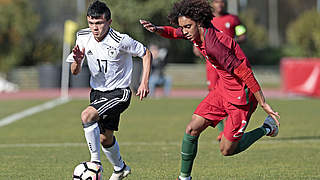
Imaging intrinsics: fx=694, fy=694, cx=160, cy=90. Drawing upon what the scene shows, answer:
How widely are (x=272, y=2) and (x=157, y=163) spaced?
6231 cm

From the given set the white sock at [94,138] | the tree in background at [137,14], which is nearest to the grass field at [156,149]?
the white sock at [94,138]

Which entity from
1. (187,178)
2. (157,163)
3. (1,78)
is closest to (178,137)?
→ (157,163)

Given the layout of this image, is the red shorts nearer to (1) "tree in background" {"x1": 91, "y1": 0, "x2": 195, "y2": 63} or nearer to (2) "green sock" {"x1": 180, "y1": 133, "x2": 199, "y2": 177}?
(2) "green sock" {"x1": 180, "y1": 133, "x2": 199, "y2": 177}

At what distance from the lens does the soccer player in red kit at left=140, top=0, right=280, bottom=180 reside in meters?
7.33

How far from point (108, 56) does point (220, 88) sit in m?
1.33

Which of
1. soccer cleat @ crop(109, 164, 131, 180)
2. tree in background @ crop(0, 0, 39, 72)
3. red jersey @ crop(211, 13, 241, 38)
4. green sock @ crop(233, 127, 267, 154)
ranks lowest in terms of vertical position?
tree in background @ crop(0, 0, 39, 72)

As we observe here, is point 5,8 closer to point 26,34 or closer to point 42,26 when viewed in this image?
point 26,34

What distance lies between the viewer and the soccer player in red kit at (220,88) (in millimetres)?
7328

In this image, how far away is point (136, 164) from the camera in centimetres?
962

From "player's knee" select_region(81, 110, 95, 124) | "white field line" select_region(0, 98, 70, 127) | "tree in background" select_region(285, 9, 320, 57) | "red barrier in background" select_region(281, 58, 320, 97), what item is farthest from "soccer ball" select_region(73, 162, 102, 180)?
"tree in background" select_region(285, 9, 320, 57)

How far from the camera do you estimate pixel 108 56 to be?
788 centimetres

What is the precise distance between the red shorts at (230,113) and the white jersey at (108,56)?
0.97 metres

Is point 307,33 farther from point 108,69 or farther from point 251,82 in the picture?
point 251,82

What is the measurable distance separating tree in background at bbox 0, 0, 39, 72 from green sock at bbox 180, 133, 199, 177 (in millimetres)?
27054
